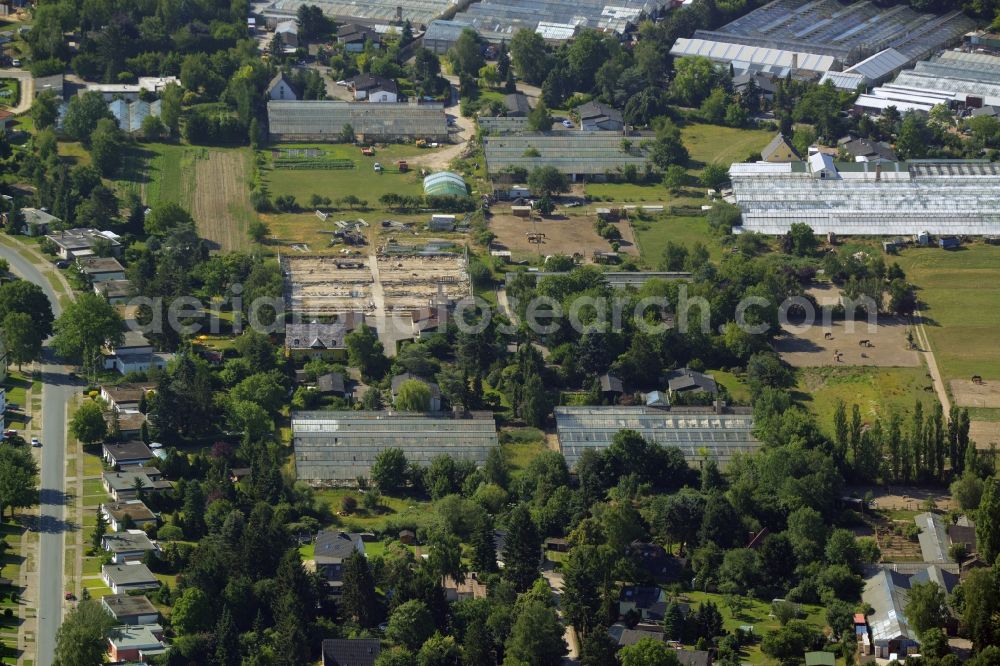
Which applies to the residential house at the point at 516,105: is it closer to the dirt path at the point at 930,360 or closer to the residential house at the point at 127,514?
the dirt path at the point at 930,360

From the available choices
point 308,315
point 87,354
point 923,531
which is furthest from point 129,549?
point 923,531

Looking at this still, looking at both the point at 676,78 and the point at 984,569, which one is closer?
the point at 984,569

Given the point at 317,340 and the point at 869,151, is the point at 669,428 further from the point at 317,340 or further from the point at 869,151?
the point at 869,151

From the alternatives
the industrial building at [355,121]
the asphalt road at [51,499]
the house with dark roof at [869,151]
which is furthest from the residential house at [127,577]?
the house with dark roof at [869,151]

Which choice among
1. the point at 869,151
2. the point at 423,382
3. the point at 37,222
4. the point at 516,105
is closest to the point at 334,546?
the point at 423,382

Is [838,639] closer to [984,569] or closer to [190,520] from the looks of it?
[984,569]

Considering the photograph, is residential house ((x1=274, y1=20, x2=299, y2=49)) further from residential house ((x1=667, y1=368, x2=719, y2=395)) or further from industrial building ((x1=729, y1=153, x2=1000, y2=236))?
residential house ((x1=667, y1=368, x2=719, y2=395))

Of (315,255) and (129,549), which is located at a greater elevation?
(315,255)
